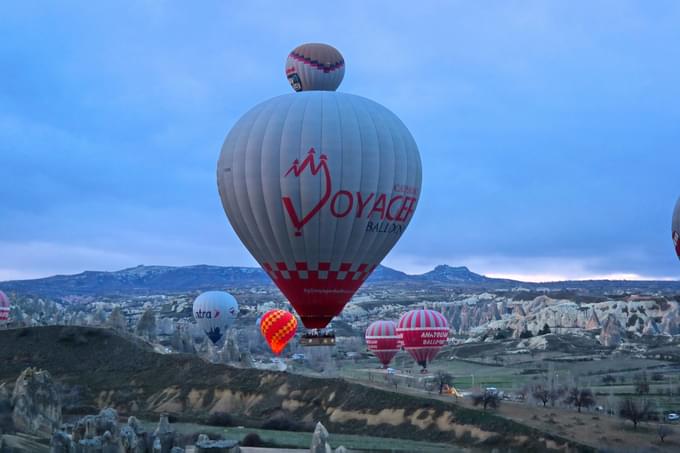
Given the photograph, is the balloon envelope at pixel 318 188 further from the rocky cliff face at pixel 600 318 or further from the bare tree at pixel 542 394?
the rocky cliff face at pixel 600 318

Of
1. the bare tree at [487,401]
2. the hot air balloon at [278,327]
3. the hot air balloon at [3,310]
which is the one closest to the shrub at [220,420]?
the bare tree at [487,401]

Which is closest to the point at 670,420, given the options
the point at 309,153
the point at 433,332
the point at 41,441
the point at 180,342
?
the point at 433,332

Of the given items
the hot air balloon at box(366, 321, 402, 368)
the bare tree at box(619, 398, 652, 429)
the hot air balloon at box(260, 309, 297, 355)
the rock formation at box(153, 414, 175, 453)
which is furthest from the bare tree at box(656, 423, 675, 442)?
the hot air balloon at box(260, 309, 297, 355)

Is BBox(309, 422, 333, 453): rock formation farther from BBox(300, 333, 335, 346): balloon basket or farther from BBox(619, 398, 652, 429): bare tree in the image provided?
BBox(619, 398, 652, 429): bare tree

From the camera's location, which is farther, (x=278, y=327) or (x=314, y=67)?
(x=278, y=327)

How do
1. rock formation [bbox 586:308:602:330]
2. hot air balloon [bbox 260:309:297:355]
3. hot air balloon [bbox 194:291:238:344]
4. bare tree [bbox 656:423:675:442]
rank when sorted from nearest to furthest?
1. bare tree [bbox 656:423:675:442]
2. hot air balloon [bbox 260:309:297:355]
3. hot air balloon [bbox 194:291:238:344]
4. rock formation [bbox 586:308:602:330]

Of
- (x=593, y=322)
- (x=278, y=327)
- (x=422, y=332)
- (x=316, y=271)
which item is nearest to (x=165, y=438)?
(x=316, y=271)

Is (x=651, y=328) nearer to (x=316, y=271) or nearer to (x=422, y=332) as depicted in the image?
(x=422, y=332)
